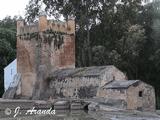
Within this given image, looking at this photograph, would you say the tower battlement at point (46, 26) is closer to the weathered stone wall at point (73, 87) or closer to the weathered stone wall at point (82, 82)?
the weathered stone wall at point (82, 82)

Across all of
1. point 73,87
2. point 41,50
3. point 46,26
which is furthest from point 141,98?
point 46,26

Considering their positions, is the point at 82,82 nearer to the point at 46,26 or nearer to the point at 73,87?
the point at 73,87

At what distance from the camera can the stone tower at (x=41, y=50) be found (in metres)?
46.1

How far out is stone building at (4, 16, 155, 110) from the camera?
3934 cm

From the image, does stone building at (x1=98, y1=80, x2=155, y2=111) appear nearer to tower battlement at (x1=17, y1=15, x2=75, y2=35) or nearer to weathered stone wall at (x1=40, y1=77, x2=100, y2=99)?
weathered stone wall at (x1=40, y1=77, x2=100, y2=99)

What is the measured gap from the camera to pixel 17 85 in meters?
47.6

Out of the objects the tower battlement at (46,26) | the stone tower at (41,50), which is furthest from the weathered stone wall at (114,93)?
the tower battlement at (46,26)

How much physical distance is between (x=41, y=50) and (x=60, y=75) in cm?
379

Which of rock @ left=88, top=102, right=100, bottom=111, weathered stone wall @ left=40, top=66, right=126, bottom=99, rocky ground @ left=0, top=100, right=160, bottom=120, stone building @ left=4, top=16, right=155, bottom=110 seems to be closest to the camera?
rocky ground @ left=0, top=100, right=160, bottom=120


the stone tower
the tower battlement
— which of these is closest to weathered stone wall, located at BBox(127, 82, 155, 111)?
the stone tower

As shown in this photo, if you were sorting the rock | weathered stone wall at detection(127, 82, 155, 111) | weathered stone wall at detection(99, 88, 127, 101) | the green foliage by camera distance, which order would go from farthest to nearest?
1. the green foliage
2. weathered stone wall at detection(127, 82, 155, 111)
3. weathered stone wall at detection(99, 88, 127, 101)
4. the rock

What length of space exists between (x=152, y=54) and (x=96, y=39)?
7.06 m

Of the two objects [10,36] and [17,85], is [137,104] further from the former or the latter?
[10,36]

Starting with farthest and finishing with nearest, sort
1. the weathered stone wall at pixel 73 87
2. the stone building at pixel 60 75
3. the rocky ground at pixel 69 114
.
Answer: the weathered stone wall at pixel 73 87 → the stone building at pixel 60 75 → the rocky ground at pixel 69 114
